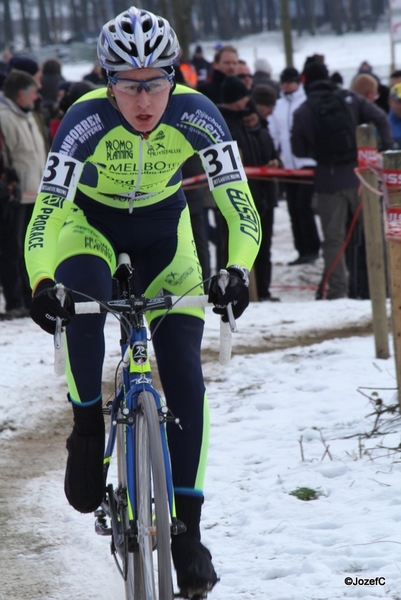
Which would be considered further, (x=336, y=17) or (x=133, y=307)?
(x=336, y=17)

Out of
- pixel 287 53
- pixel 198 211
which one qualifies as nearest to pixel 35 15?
pixel 287 53

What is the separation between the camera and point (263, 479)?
15.7 feet

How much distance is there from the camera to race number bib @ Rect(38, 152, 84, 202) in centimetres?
338

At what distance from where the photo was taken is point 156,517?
9.21ft

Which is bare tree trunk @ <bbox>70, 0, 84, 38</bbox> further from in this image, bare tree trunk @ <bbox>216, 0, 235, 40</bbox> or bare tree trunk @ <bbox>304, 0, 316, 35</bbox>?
bare tree trunk @ <bbox>304, 0, 316, 35</bbox>

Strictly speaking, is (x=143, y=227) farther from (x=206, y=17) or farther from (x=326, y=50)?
(x=206, y=17)

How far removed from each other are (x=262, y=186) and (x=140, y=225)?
248 inches

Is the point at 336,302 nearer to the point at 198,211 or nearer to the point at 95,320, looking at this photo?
the point at 198,211

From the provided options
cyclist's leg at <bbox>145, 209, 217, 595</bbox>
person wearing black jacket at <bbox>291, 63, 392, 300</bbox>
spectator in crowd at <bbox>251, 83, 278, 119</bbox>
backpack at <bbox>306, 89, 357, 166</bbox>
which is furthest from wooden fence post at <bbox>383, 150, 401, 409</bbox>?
spectator in crowd at <bbox>251, 83, 278, 119</bbox>

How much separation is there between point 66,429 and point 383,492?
8.14 ft

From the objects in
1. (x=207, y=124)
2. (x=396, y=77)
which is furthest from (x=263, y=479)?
(x=396, y=77)

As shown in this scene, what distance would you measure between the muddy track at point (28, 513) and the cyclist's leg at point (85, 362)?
1.42 feet

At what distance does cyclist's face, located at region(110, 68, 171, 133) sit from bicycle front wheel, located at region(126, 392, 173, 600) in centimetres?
115

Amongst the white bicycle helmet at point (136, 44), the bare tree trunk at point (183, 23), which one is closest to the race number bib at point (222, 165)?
the white bicycle helmet at point (136, 44)
